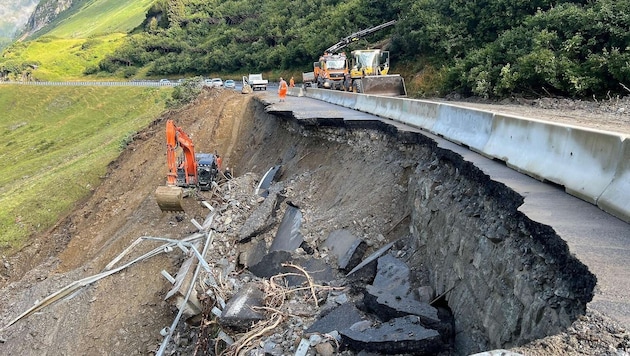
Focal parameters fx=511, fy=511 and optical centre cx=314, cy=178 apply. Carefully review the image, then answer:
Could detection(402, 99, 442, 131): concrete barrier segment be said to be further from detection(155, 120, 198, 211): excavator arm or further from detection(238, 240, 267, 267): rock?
detection(155, 120, 198, 211): excavator arm

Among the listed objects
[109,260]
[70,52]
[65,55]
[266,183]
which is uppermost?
[70,52]

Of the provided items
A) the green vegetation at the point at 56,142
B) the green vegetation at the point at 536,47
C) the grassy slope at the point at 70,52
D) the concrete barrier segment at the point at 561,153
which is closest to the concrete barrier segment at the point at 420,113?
the concrete barrier segment at the point at 561,153

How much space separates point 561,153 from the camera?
5543mm

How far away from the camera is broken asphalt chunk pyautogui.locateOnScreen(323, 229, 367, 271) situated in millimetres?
7363

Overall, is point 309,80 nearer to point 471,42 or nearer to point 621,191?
point 471,42

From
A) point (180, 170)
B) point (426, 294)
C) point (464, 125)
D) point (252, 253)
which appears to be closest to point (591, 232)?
point (426, 294)

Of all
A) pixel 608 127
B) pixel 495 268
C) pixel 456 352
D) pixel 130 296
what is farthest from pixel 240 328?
pixel 608 127

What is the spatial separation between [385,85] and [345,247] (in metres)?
15.5

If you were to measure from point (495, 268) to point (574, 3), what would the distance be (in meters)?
17.5

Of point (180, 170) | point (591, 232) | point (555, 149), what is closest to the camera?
point (591, 232)

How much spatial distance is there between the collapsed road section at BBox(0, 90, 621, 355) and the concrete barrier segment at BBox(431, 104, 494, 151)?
0.55m

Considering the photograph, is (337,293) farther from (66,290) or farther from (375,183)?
(66,290)

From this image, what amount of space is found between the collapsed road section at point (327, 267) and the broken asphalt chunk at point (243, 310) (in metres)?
0.02

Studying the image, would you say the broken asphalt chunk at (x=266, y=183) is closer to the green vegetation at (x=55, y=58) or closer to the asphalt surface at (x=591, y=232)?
the asphalt surface at (x=591, y=232)
